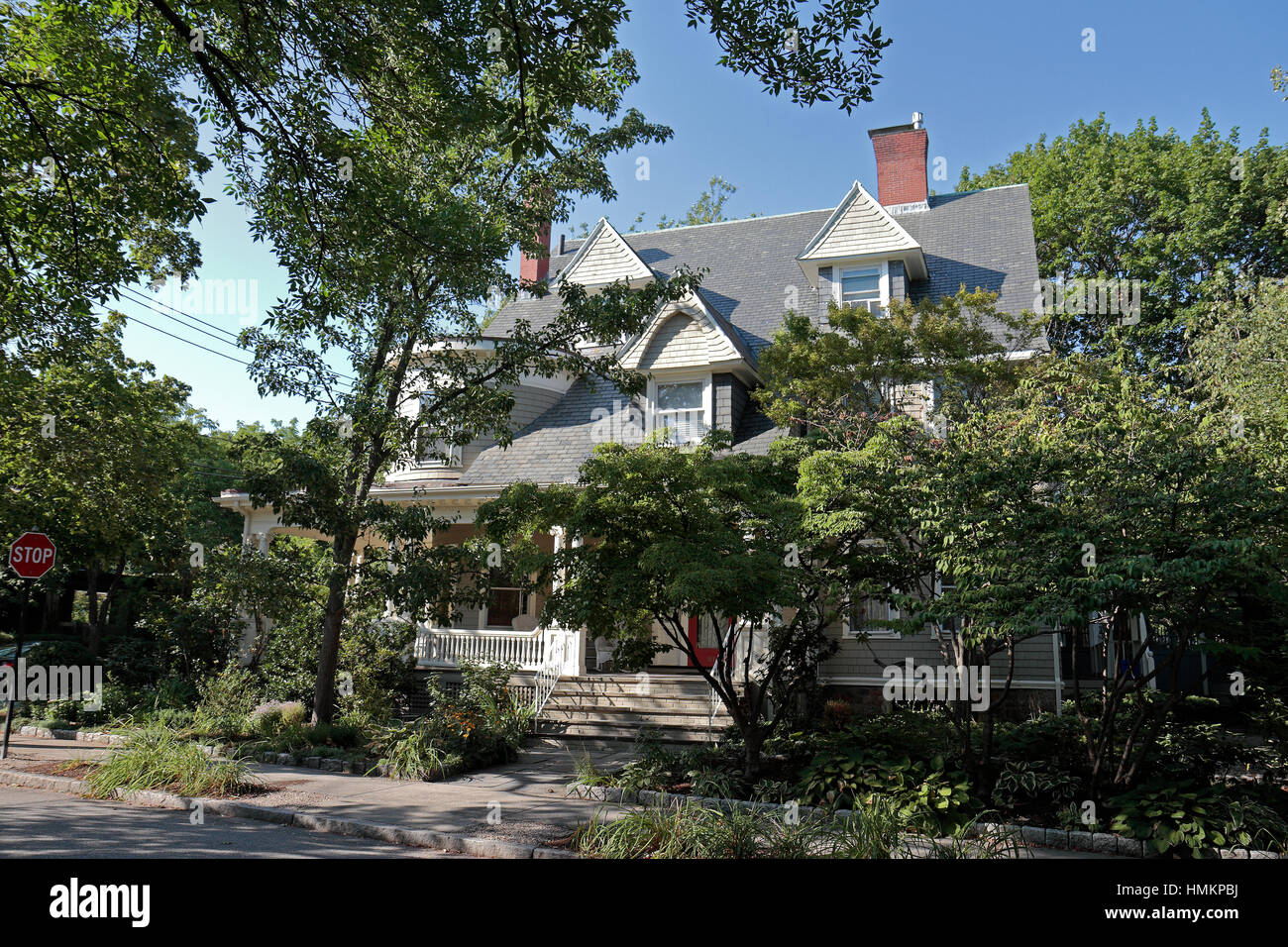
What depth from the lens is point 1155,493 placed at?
7836 mm

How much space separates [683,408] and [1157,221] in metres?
20.4

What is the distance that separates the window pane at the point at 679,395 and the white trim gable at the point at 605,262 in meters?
3.39

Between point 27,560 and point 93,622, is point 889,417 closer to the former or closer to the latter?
point 27,560

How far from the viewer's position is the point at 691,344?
1762cm

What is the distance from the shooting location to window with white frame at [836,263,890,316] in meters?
17.9

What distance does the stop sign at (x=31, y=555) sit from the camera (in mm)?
11664

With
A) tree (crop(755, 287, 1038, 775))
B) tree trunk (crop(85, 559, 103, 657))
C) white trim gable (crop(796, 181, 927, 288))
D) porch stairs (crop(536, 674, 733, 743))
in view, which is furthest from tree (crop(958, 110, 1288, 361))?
tree trunk (crop(85, 559, 103, 657))

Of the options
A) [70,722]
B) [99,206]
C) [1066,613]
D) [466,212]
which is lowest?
[70,722]

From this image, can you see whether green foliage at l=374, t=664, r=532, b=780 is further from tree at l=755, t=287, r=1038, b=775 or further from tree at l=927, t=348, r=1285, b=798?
tree at l=927, t=348, r=1285, b=798

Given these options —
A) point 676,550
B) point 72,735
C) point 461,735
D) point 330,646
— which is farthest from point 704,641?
point 72,735

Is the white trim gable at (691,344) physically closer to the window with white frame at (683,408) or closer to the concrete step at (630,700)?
the window with white frame at (683,408)
